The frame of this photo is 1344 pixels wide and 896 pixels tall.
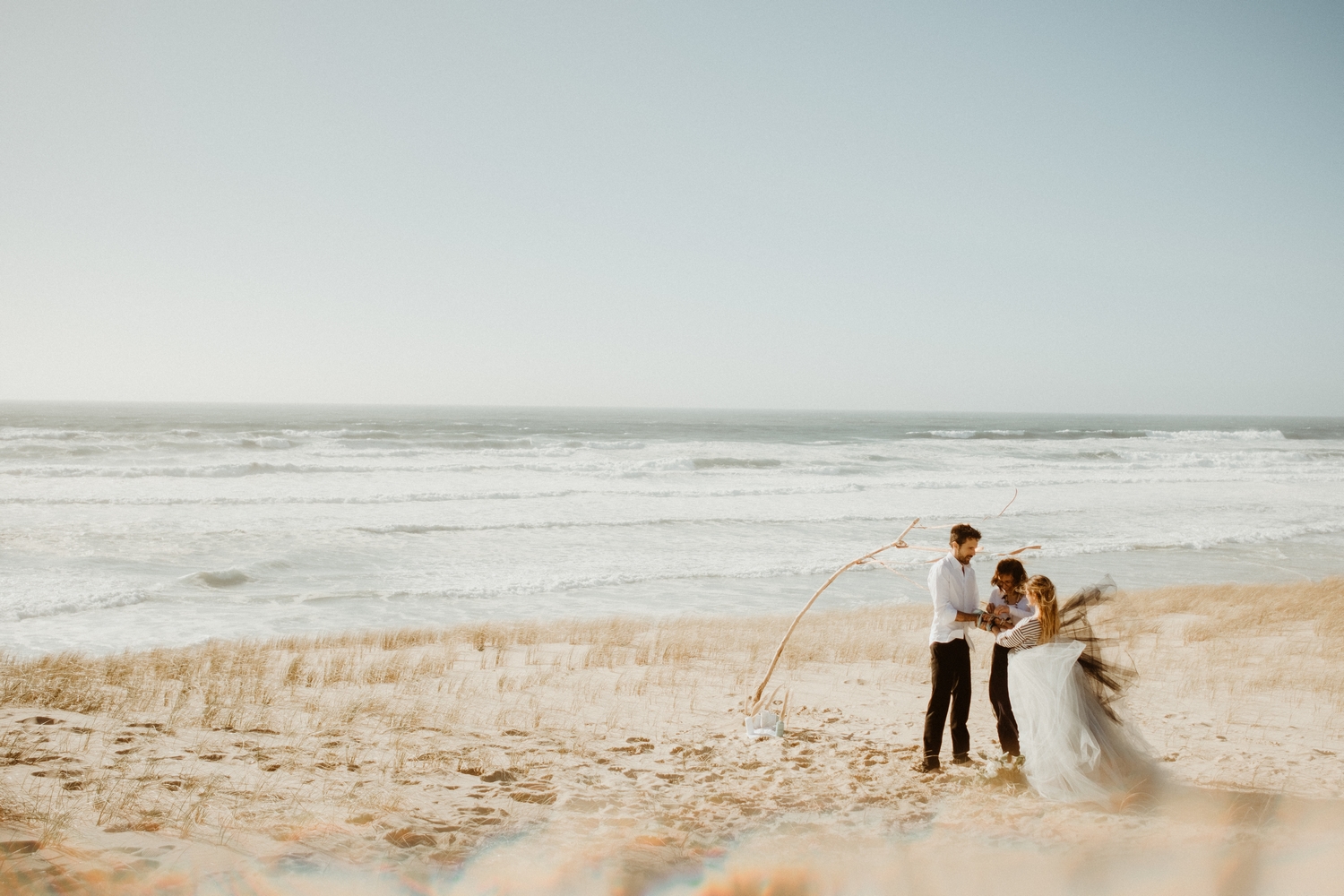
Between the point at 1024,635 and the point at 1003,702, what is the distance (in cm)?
83

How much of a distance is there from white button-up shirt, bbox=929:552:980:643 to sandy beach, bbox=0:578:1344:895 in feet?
3.82

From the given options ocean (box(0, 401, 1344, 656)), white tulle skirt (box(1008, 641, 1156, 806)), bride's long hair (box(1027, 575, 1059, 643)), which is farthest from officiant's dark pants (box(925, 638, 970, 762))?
ocean (box(0, 401, 1344, 656))

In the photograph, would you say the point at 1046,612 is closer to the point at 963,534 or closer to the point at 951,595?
the point at 951,595

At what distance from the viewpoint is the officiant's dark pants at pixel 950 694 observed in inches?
254

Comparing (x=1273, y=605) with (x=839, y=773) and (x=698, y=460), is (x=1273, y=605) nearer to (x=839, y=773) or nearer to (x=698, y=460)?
(x=839, y=773)

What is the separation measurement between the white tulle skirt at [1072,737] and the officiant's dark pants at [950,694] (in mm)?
597

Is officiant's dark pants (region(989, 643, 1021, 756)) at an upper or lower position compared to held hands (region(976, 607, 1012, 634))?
lower

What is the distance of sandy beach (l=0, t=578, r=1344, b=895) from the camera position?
4.82 m

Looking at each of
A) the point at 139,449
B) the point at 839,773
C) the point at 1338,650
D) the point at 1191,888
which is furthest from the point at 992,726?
the point at 139,449

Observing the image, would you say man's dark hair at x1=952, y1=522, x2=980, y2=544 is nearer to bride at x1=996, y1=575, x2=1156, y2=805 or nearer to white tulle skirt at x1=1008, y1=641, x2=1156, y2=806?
bride at x1=996, y1=575, x2=1156, y2=805

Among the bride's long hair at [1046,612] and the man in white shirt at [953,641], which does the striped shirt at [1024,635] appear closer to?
the bride's long hair at [1046,612]

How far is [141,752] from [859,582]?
51.3 ft

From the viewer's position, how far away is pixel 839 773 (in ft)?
22.2

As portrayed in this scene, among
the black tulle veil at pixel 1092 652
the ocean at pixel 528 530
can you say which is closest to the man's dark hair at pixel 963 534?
the black tulle veil at pixel 1092 652
